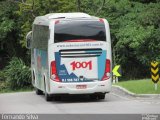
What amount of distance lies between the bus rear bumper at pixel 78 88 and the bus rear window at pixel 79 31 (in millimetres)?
1655

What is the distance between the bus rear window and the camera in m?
22.8

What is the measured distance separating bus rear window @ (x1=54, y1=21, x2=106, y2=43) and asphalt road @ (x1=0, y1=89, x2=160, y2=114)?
2.46 metres

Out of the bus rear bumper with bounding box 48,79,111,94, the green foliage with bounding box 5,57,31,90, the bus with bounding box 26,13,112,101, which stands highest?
the bus with bounding box 26,13,112,101

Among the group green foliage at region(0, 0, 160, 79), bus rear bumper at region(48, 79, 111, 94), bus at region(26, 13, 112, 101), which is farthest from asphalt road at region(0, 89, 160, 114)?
green foliage at region(0, 0, 160, 79)

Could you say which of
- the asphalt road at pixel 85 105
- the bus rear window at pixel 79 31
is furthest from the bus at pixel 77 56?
the asphalt road at pixel 85 105

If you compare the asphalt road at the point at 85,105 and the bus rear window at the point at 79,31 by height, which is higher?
the bus rear window at the point at 79,31

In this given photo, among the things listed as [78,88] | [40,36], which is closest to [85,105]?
[78,88]

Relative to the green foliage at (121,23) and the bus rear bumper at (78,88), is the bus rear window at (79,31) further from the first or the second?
the green foliage at (121,23)

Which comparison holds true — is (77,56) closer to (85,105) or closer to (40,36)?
(85,105)

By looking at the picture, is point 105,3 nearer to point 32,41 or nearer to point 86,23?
point 32,41

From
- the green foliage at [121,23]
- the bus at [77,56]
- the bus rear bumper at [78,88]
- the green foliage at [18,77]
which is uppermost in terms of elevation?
the bus at [77,56]

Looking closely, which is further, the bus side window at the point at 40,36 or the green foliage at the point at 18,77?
the green foliage at the point at 18,77

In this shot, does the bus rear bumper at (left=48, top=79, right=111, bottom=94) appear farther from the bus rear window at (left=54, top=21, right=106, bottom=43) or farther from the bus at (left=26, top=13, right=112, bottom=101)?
the bus rear window at (left=54, top=21, right=106, bottom=43)

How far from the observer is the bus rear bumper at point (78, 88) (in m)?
22.7
